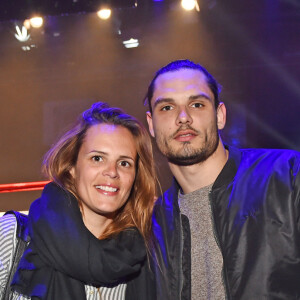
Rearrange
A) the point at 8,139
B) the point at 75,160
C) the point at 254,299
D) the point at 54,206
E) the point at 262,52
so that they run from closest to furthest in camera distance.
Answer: the point at 254,299 < the point at 54,206 < the point at 75,160 < the point at 262,52 < the point at 8,139

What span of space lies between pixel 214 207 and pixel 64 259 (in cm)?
71

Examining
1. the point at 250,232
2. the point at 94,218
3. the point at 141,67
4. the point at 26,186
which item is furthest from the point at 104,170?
the point at 141,67

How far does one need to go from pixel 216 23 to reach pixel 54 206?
19.0 ft

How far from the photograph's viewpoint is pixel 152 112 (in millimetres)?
1996

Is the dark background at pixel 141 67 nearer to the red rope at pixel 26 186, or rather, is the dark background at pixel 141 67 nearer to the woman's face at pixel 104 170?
the red rope at pixel 26 186

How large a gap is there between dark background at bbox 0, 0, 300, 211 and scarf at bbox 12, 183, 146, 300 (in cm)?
419

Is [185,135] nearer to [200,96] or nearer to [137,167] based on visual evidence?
[200,96]

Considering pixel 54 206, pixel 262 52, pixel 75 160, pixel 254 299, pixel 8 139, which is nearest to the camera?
pixel 254 299

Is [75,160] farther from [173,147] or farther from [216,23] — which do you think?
[216,23]

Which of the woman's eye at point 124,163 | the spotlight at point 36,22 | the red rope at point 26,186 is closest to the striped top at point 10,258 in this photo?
the woman's eye at point 124,163

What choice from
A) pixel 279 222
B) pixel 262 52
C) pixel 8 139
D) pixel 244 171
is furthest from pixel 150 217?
pixel 8 139

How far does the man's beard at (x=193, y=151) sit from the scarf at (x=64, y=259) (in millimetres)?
519

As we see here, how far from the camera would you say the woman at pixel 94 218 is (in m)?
1.60

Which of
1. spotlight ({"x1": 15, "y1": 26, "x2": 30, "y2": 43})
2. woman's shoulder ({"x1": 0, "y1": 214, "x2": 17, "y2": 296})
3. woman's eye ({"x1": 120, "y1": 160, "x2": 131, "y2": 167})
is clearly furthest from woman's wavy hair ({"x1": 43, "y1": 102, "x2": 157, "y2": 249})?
spotlight ({"x1": 15, "y1": 26, "x2": 30, "y2": 43})
